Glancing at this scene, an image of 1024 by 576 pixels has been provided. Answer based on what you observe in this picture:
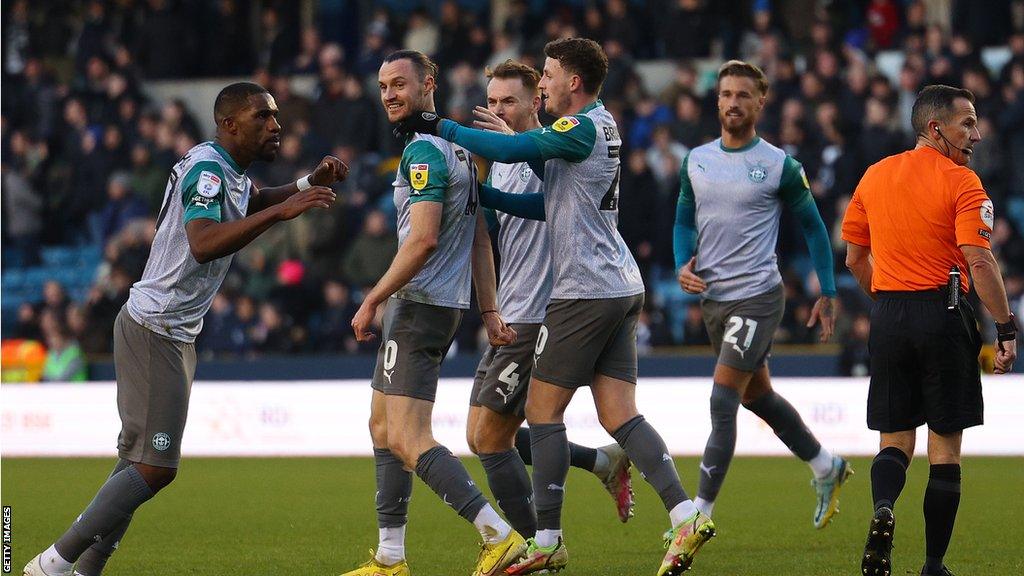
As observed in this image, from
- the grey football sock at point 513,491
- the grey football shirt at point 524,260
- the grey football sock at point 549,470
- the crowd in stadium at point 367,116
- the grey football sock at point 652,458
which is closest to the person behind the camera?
the grey football sock at point 652,458

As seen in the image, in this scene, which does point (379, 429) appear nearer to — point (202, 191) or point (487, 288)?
point (487, 288)

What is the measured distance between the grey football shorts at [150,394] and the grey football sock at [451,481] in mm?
1068

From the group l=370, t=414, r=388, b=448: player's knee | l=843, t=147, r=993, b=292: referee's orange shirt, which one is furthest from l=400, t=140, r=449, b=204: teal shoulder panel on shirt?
l=843, t=147, r=993, b=292: referee's orange shirt

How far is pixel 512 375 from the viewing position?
7.55 m

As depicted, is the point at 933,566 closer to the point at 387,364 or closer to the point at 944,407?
the point at 944,407

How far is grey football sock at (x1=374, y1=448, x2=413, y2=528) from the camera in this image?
7.02 meters

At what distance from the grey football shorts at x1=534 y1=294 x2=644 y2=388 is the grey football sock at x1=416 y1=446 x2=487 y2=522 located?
2.52 feet

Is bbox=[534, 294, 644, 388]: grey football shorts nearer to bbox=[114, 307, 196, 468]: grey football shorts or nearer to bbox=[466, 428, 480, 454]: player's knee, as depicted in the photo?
bbox=[466, 428, 480, 454]: player's knee

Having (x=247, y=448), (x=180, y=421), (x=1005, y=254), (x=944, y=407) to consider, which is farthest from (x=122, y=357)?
(x=1005, y=254)

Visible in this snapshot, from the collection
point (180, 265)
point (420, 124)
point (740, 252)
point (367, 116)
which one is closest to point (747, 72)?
point (740, 252)

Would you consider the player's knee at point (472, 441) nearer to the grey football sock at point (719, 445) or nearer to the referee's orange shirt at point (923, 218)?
the grey football sock at point (719, 445)

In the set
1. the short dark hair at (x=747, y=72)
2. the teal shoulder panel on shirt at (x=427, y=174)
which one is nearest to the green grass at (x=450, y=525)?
the teal shoulder panel on shirt at (x=427, y=174)

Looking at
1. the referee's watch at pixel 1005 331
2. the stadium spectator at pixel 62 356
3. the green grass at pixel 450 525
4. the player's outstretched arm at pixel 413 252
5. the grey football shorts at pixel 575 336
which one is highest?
the player's outstretched arm at pixel 413 252

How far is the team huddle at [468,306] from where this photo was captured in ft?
21.3
